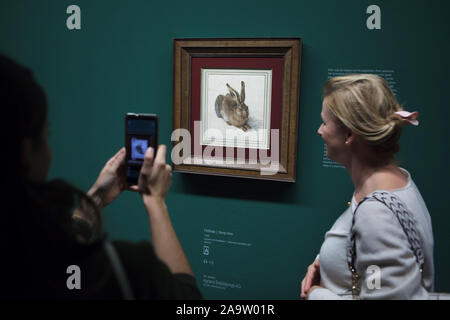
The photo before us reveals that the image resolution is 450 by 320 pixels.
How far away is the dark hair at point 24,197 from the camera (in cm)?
55

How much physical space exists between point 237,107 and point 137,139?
3.35 ft

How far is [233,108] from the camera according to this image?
2.12 metres

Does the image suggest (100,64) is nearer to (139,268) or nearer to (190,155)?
(190,155)

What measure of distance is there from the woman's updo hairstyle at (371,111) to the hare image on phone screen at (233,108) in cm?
67

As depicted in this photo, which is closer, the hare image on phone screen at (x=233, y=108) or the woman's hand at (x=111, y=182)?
the woman's hand at (x=111, y=182)

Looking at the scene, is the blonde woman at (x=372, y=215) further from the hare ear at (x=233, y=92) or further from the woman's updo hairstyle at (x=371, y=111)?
the hare ear at (x=233, y=92)

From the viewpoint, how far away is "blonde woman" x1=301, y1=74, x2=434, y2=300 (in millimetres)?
1220

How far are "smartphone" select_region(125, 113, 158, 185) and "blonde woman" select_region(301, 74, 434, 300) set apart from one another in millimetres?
709

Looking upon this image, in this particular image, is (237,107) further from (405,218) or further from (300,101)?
(405,218)

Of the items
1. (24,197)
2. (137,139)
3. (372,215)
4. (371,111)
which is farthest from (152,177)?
(371,111)

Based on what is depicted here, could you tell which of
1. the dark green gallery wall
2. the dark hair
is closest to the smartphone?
the dark hair

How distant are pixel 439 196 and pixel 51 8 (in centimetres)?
237

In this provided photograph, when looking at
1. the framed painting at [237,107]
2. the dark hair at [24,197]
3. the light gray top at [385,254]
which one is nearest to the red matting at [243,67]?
the framed painting at [237,107]

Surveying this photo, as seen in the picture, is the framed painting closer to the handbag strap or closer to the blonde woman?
the blonde woman
